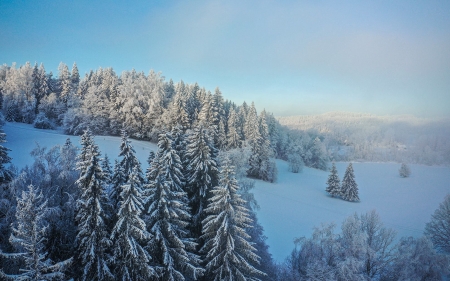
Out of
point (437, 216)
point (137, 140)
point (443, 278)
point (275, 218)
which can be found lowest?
point (275, 218)

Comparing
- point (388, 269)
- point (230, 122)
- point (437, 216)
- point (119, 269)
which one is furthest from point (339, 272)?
point (230, 122)

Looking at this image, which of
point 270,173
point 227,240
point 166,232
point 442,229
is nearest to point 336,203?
point 270,173

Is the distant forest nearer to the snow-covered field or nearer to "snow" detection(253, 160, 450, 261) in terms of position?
the snow-covered field

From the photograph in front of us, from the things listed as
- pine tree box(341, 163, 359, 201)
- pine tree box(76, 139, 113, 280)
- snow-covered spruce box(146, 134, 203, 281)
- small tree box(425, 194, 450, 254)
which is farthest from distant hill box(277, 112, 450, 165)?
pine tree box(76, 139, 113, 280)

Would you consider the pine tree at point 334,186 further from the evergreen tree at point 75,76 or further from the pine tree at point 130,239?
the evergreen tree at point 75,76

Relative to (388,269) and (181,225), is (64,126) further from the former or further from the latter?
(388,269)

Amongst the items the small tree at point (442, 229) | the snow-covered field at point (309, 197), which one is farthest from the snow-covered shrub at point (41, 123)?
the small tree at point (442, 229)
